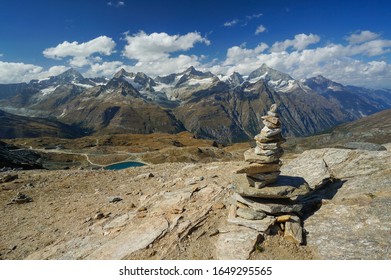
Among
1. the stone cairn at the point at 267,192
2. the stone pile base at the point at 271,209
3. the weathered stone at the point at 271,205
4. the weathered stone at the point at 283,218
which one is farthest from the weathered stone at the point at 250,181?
the weathered stone at the point at 283,218

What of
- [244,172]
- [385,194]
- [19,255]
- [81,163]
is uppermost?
[244,172]

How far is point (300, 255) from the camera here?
53.0 feet

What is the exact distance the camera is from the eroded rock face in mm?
15742

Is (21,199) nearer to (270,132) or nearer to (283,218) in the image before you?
(270,132)

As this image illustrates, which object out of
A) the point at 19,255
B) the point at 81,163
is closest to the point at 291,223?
the point at 19,255

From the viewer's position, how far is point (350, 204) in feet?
61.1

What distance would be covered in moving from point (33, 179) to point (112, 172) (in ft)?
27.1

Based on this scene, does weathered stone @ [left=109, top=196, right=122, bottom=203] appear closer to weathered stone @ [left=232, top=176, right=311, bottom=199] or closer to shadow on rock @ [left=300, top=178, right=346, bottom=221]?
weathered stone @ [left=232, top=176, right=311, bottom=199]

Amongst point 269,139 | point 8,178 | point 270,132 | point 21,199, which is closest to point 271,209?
point 269,139

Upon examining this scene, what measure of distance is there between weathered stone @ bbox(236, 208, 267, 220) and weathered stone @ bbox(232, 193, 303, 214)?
23 centimetres

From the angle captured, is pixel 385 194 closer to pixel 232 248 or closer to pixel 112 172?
pixel 232 248

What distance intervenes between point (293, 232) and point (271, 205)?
181 centimetres

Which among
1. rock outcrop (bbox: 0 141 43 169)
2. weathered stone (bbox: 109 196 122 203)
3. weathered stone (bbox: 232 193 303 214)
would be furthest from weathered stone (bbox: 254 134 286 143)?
Answer: rock outcrop (bbox: 0 141 43 169)
